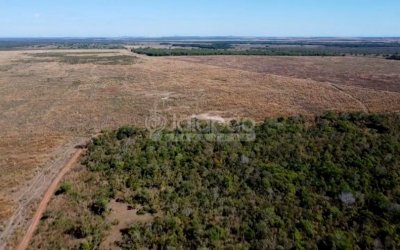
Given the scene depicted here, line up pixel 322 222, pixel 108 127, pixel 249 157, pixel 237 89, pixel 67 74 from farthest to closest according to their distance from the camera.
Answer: pixel 67 74 → pixel 237 89 → pixel 108 127 → pixel 249 157 → pixel 322 222

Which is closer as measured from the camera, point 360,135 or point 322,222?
point 322,222

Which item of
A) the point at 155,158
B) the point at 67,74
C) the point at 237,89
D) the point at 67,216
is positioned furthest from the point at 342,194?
the point at 67,74

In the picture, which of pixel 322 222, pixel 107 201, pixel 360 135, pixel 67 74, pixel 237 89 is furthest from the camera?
pixel 67 74

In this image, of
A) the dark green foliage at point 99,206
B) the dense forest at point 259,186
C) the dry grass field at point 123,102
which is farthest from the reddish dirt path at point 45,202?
the dark green foliage at point 99,206

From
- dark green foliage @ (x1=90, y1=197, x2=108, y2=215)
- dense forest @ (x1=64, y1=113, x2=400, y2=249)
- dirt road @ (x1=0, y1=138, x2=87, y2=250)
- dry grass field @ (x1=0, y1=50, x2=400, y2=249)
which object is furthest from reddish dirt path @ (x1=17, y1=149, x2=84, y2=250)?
dark green foliage @ (x1=90, y1=197, x2=108, y2=215)

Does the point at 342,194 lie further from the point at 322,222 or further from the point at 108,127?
the point at 108,127

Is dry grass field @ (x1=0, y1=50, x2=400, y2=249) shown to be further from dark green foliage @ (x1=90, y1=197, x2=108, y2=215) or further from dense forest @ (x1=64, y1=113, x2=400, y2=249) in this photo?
dense forest @ (x1=64, y1=113, x2=400, y2=249)
